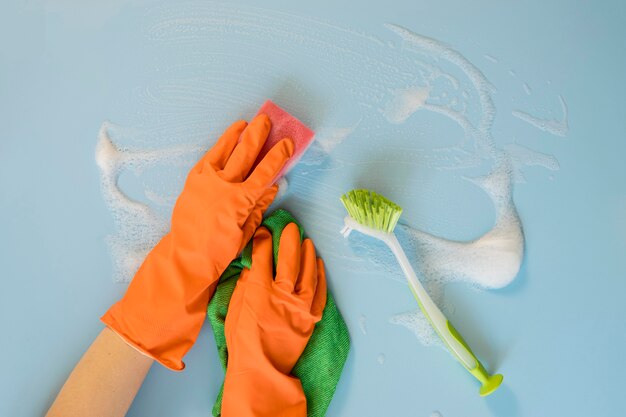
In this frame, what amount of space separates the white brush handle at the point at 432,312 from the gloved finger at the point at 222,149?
11.6 inches

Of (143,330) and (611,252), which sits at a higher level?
(611,252)

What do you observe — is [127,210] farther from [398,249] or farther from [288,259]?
[398,249]

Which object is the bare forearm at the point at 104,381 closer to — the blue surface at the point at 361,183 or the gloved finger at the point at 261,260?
the blue surface at the point at 361,183

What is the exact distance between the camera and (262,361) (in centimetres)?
80

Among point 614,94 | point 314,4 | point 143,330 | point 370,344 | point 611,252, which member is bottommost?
point 143,330

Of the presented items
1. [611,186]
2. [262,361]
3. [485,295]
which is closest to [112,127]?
[262,361]

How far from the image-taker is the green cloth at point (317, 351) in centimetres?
84

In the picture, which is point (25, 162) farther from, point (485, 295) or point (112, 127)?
point (485, 295)

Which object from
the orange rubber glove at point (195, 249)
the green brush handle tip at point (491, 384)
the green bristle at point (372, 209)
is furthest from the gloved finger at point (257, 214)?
the green brush handle tip at point (491, 384)

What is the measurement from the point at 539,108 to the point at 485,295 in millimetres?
346

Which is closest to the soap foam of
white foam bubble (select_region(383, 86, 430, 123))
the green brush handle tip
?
white foam bubble (select_region(383, 86, 430, 123))

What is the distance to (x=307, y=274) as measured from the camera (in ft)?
2.80

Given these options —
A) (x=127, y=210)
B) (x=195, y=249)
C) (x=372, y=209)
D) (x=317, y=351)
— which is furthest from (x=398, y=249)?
(x=127, y=210)

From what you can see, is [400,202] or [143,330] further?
[400,202]
